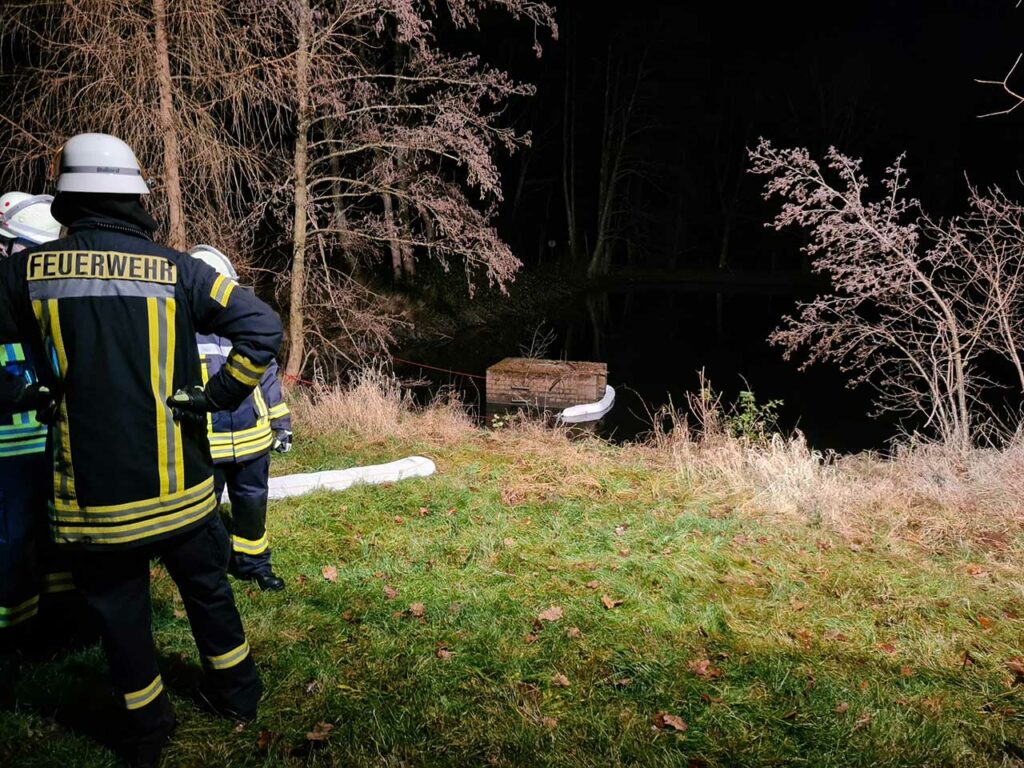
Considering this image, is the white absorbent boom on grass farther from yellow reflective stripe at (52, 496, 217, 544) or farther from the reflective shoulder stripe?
yellow reflective stripe at (52, 496, 217, 544)

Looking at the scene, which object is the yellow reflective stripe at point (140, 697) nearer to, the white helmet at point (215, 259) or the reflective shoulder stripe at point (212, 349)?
the reflective shoulder stripe at point (212, 349)

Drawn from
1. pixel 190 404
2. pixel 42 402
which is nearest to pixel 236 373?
pixel 190 404

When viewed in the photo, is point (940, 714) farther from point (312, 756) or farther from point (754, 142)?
point (754, 142)

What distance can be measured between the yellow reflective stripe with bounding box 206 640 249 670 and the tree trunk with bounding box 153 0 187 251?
6348 mm

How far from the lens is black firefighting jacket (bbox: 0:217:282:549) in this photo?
7.73ft

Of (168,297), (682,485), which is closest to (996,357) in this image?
(682,485)

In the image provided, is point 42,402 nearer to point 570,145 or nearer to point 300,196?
point 300,196

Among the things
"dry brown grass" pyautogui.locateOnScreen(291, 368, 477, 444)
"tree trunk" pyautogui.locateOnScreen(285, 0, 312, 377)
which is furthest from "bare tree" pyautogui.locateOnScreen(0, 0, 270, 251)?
"dry brown grass" pyautogui.locateOnScreen(291, 368, 477, 444)

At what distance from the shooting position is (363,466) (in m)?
6.65

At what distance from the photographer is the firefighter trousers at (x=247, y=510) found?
13.4ft

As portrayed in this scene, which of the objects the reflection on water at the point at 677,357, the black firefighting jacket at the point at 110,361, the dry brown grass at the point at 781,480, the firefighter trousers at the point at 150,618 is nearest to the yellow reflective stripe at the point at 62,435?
the black firefighting jacket at the point at 110,361

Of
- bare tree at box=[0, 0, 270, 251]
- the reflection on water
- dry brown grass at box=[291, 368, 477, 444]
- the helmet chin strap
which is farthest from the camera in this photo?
the reflection on water

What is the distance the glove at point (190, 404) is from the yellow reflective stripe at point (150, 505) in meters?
0.26

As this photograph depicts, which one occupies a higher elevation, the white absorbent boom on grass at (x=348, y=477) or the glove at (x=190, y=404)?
the glove at (x=190, y=404)
